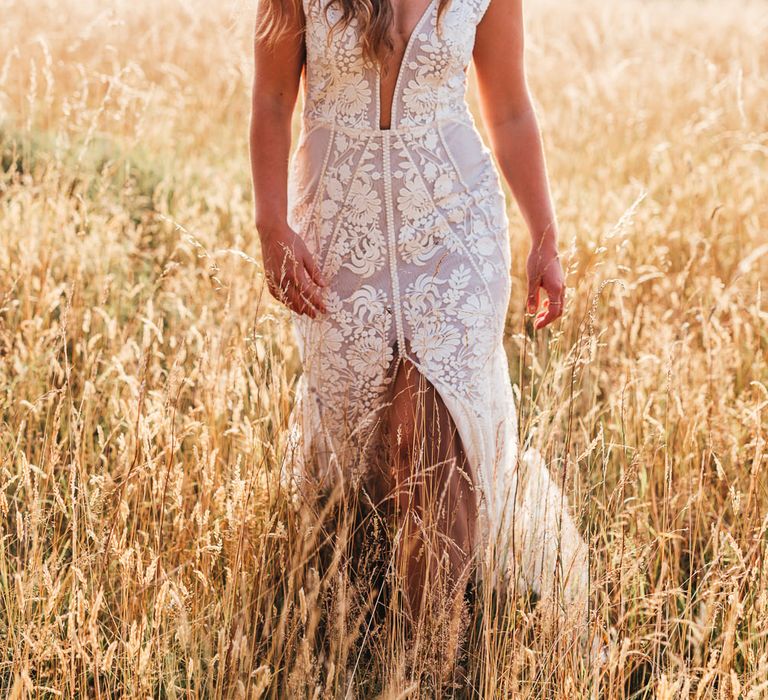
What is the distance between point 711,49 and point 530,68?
246 cm

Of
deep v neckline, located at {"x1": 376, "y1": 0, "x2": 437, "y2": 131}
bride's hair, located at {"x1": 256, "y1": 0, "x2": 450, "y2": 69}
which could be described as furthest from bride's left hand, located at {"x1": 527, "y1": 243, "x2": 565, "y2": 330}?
bride's hair, located at {"x1": 256, "y1": 0, "x2": 450, "y2": 69}

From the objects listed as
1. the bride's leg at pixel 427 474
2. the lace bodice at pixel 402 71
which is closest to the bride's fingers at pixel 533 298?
the bride's leg at pixel 427 474

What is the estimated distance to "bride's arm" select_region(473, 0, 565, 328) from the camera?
2.42m

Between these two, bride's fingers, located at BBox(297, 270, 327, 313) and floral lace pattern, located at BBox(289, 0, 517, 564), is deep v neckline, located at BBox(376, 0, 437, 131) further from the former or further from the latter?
bride's fingers, located at BBox(297, 270, 327, 313)

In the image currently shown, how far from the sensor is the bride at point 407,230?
2.29 metres

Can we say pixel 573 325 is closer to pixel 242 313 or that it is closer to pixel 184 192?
pixel 242 313

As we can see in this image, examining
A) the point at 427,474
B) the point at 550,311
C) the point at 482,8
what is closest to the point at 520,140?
the point at 482,8

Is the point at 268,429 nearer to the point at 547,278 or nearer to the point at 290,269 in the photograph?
the point at 290,269

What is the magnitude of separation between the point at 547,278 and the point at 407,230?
39 cm

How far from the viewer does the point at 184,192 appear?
4.75 m

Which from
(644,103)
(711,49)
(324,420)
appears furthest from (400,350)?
(711,49)

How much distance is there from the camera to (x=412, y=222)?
92.2 inches

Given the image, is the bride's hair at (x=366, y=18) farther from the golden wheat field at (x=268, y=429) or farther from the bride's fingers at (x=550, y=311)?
the bride's fingers at (x=550, y=311)

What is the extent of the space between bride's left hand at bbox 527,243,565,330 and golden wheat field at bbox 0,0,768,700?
0.31ft
